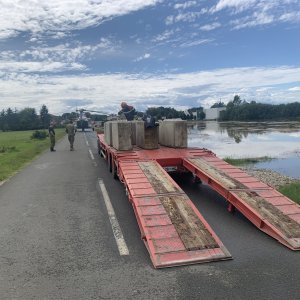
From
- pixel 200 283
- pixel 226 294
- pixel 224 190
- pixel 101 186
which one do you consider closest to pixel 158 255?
pixel 200 283

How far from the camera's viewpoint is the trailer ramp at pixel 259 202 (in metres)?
6.15

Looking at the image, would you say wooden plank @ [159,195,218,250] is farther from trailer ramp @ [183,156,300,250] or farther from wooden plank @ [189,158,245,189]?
wooden plank @ [189,158,245,189]

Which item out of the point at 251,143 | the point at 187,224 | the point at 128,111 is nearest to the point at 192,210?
the point at 187,224

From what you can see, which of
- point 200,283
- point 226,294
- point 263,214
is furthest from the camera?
point 263,214

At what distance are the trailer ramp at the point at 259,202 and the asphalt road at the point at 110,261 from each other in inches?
8.6

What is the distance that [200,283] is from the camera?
15.1ft

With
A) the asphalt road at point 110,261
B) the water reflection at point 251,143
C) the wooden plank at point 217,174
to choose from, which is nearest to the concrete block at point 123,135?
the wooden plank at point 217,174

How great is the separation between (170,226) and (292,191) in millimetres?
5433

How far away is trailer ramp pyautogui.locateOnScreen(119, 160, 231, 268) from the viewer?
533cm

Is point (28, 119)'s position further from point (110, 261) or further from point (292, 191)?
point (110, 261)

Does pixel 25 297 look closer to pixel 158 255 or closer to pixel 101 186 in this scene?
pixel 158 255

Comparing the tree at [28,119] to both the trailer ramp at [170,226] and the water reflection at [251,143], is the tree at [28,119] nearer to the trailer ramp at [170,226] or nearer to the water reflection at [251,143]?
the water reflection at [251,143]

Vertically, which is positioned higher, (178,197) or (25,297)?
(178,197)

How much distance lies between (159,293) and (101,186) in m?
6.98
